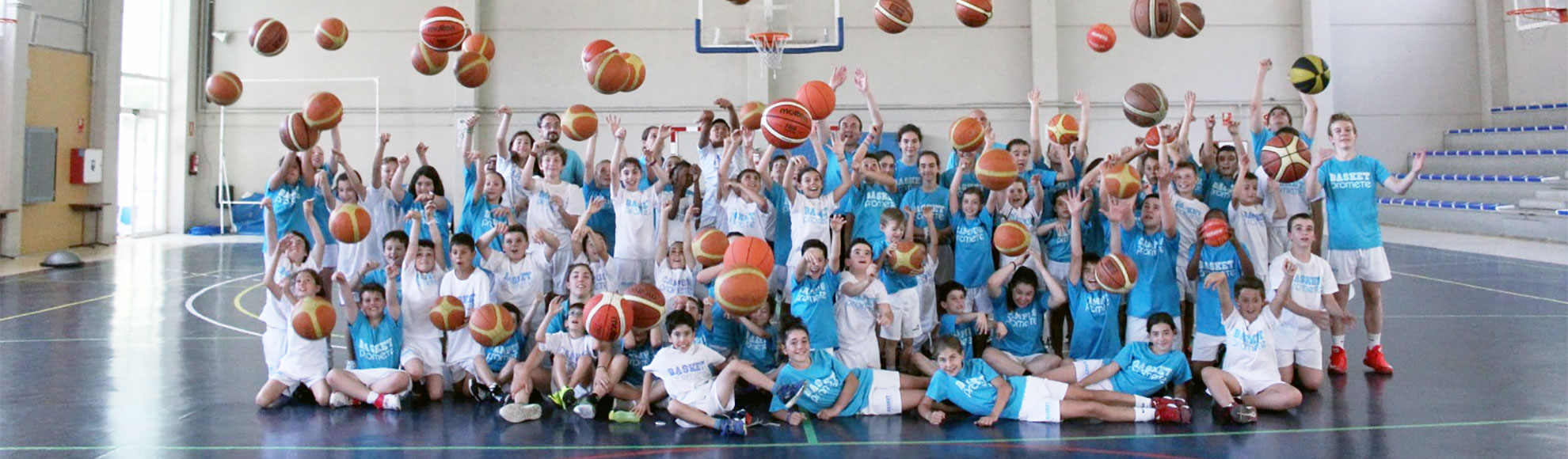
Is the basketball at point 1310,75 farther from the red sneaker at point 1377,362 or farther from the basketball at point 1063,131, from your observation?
the red sneaker at point 1377,362

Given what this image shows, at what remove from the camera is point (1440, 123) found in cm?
2227

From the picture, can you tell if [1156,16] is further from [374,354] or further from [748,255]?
[374,354]

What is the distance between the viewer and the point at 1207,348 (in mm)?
7047

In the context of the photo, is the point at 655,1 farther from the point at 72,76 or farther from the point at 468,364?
the point at 468,364

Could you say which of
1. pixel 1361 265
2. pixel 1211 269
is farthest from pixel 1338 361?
pixel 1211 269

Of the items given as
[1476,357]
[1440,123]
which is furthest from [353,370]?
[1440,123]

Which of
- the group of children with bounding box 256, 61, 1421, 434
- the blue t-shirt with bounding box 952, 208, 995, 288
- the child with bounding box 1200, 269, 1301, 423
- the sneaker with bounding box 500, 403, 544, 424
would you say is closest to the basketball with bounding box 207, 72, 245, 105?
the group of children with bounding box 256, 61, 1421, 434

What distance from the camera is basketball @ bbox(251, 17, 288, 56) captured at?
9.62 meters

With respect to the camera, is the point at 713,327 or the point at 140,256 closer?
the point at 713,327

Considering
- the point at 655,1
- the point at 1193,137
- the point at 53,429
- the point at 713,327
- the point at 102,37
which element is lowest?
the point at 53,429

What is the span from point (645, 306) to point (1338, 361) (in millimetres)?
4620

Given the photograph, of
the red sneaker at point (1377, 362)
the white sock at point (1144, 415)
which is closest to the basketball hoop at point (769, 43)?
the red sneaker at point (1377, 362)

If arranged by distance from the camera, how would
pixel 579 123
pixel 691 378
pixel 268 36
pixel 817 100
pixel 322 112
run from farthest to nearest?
pixel 268 36, pixel 579 123, pixel 817 100, pixel 322 112, pixel 691 378

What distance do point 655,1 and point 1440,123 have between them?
15593mm
